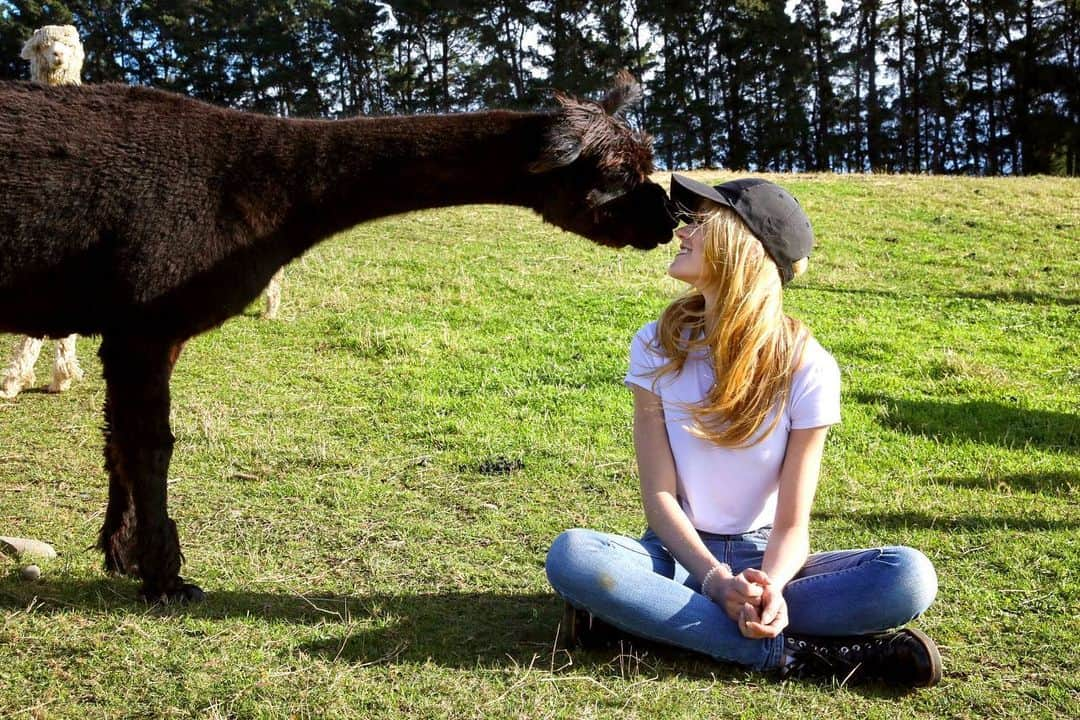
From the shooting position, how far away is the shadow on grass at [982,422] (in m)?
6.25

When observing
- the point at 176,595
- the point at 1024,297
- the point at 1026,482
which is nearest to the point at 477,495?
the point at 176,595

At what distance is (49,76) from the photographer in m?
7.39

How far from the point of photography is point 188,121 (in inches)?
164

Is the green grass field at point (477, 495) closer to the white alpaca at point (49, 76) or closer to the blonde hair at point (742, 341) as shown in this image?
the white alpaca at point (49, 76)

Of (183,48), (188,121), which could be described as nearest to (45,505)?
(188,121)

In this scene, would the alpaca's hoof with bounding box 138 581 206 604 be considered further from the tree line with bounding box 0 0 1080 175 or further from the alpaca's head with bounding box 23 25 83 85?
the tree line with bounding box 0 0 1080 175

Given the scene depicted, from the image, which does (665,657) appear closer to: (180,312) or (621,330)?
(180,312)

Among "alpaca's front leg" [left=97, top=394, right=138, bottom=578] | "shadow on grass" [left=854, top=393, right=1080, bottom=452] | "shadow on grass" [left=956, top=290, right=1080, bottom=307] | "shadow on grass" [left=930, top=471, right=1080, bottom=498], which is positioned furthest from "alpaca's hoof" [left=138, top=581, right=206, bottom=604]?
"shadow on grass" [left=956, top=290, right=1080, bottom=307]

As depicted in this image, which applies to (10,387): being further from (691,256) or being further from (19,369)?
(691,256)

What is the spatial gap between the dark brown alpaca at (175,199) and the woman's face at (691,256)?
1095 millimetres

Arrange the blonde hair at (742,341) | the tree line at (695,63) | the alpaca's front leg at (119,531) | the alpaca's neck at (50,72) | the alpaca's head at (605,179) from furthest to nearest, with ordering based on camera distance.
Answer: the tree line at (695,63) → the alpaca's neck at (50,72) → the alpaca's head at (605,179) → the alpaca's front leg at (119,531) → the blonde hair at (742,341)

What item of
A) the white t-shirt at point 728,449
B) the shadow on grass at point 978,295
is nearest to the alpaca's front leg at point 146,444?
the white t-shirt at point 728,449

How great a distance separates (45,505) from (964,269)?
35.9 feet

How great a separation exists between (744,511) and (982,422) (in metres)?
4.10
